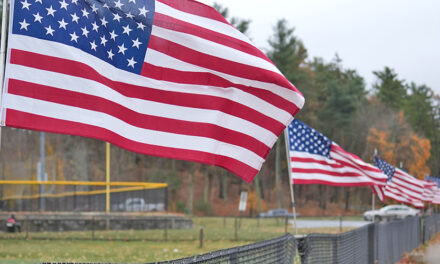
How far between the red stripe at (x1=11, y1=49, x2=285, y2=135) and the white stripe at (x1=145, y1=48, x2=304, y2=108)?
0.25 m

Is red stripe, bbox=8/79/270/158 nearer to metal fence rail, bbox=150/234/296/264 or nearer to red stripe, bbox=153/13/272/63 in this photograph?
red stripe, bbox=153/13/272/63

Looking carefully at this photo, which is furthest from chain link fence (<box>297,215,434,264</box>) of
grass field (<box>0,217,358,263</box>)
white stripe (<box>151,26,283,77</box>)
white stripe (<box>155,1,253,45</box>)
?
grass field (<box>0,217,358,263</box>)

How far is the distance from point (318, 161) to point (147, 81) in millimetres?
7735

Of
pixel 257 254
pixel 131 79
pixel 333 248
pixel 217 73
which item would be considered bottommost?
pixel 333 248

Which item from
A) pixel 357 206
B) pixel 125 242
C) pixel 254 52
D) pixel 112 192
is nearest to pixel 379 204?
pixel 357 206

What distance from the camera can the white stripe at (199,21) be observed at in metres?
7.28

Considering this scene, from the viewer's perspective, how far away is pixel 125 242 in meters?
28.2

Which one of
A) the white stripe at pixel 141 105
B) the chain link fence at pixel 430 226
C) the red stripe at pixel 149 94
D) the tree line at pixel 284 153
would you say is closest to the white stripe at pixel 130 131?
the white stripe at pixel 141 105

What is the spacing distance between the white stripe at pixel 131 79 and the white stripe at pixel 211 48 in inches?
13.7

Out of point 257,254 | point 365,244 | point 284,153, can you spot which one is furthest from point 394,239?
point 284,153

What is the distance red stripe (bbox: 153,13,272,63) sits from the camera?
722 centimetres

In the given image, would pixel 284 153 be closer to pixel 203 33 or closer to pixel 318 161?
pixel 318 161

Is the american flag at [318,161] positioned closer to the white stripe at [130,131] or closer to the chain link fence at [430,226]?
the white stripe at [130,131]

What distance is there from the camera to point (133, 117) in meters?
7.06
